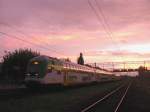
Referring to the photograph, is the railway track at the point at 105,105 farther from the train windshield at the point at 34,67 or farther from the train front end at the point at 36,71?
the train windshield at the point at 34,67

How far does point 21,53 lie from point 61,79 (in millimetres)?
42586

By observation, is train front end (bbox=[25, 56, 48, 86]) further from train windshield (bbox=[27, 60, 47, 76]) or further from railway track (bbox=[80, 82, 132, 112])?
railway track (bbox=[80, 82, 132, 112])

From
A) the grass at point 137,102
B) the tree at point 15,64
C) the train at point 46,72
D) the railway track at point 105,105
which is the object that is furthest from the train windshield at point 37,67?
the tree at point 15,64

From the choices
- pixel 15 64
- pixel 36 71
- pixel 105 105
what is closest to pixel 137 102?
pixel 105 105

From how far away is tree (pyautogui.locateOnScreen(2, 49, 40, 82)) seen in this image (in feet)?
223

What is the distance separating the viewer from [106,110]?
67.0 ft

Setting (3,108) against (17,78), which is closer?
(3,108)

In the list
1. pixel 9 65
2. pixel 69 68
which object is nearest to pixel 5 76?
pixel 9 65

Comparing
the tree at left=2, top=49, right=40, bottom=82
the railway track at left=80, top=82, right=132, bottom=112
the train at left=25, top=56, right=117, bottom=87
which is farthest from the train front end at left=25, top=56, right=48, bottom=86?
the tree at left=2, top=49, right=40, bottom=82

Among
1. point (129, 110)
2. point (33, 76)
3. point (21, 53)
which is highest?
point (21, 53)

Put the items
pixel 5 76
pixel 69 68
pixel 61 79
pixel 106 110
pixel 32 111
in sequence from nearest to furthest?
pixel 32 111 → pixel 106 110 → pixel 61 79 → pixel 69 68 → pixel 5 76

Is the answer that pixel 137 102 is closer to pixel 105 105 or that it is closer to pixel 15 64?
pixel 105 105

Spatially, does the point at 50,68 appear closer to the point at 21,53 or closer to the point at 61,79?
the point at 61,79

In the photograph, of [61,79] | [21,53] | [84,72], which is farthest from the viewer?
[21,53]
